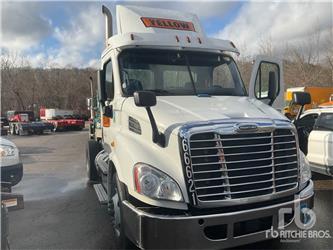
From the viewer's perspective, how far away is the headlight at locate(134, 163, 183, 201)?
135 inches

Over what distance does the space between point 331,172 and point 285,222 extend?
3.75m

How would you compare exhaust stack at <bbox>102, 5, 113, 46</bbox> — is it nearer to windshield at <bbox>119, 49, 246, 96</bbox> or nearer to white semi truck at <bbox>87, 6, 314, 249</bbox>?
windshield at <bbox>119, 49, 246, 96</bbox>

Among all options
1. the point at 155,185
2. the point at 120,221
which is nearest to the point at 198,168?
the point at 155,185

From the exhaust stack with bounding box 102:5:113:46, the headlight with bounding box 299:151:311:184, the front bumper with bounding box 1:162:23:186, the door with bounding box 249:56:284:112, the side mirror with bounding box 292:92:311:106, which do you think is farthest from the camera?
the exhaust stack with bounding box 102:5:113:46

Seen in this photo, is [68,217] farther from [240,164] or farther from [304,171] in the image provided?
[304,171]

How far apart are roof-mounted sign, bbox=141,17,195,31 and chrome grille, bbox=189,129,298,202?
2905 millimetres

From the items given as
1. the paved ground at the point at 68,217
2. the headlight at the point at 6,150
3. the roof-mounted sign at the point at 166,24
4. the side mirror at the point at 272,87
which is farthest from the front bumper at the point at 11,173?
the side mirror at the point at 272,87

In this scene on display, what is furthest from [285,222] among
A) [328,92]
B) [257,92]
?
[328,92]

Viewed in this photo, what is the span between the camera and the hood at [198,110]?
3811 mm

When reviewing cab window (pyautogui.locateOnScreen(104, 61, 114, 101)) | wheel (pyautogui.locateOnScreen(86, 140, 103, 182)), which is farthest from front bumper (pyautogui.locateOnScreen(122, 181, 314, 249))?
wheel (pyautogui.locateOnScreen(86, 140, 103, 182))

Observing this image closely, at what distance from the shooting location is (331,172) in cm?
693

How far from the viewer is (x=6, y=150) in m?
6.09

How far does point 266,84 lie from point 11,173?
4563 mm

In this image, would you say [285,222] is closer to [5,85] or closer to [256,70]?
[256,70]
